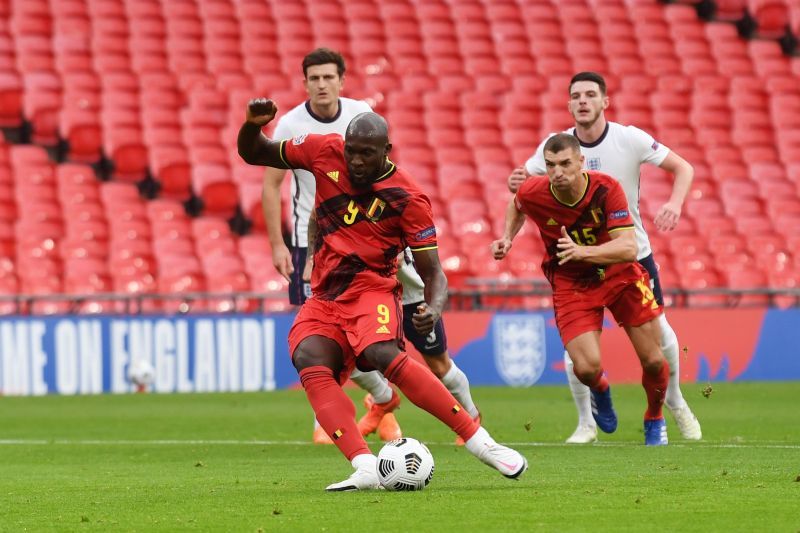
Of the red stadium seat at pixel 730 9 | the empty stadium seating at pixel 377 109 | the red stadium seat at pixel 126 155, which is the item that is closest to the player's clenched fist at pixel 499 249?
the empty stadium seating at pixel 377 109

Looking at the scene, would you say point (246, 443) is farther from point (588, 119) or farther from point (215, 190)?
point (215, 190)

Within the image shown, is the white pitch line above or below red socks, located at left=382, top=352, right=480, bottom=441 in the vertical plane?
below

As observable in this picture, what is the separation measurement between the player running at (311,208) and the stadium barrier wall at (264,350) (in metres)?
5.86

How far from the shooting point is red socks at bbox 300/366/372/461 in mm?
6355

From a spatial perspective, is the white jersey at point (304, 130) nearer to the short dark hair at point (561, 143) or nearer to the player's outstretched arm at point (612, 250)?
the short dark hair at point (561, 143)

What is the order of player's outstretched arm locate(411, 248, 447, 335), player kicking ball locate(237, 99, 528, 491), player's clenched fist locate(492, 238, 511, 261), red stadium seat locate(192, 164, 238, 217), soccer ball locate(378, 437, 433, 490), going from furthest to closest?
red stadium seat locate(192, 164, 238, 217)
player's clenched fist locate(492, 238, 511, 261)
player's outstretched arm locate(411, 248, 447, 335)
player kicking ball locate(237, 99, 528, 491)
soccer ball locate(378, 437, 433, 490)

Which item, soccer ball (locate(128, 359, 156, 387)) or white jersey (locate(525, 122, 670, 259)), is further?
soccer ball (locate(128, 359, 156, 387))

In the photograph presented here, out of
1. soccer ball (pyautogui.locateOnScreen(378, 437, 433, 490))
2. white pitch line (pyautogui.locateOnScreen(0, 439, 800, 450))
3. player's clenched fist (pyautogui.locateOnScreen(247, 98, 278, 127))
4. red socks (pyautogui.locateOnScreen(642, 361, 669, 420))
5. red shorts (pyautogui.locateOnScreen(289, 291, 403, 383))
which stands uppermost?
player's clenched fist (pyautogui.locateOnScreen(247, 98, 278, 127))

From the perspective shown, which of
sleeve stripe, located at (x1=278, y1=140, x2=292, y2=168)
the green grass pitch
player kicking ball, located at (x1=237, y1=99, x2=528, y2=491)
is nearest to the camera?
the green grass pitch

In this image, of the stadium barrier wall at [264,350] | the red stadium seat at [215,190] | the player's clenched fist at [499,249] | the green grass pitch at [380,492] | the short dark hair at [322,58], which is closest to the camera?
the green grass pitch at [380,492]

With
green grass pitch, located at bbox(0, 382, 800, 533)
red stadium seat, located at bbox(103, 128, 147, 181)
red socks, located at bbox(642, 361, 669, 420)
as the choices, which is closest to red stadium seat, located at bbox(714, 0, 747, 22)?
red stadium seat, located at bbox(103, 128, 147, 181)

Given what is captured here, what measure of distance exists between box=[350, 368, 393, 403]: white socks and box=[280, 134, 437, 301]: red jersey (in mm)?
2511

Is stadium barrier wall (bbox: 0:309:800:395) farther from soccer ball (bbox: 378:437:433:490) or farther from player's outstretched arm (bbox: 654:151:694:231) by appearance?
soccer ball (bbox: 378:437:433:490)

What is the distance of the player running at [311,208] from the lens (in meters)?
8.80
